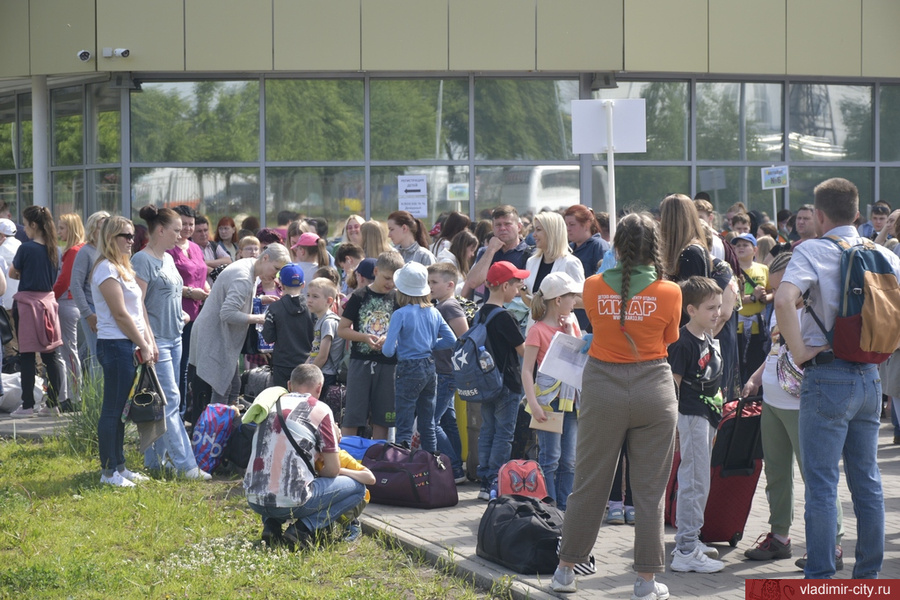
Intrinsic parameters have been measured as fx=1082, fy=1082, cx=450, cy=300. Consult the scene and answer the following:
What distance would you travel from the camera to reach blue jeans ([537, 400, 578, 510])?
6.97 meters

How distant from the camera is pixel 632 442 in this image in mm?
5348

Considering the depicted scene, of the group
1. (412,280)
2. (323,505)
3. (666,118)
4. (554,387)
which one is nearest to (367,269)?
(412,280)

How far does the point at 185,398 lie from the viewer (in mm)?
10555

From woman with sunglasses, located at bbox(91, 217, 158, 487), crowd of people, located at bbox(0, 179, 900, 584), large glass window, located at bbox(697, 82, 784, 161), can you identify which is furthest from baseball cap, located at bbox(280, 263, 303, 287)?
large glass window, located at bbox(697, 82, 784, 161)

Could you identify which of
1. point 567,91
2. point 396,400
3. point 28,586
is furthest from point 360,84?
point 28,586

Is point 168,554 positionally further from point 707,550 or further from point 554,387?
point 707,550

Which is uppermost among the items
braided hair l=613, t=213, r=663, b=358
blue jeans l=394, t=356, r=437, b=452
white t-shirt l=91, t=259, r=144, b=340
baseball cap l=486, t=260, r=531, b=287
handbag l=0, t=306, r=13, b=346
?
braided hair l=613, t=213, r=663, b=358

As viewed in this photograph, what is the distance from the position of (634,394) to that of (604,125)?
4.88m

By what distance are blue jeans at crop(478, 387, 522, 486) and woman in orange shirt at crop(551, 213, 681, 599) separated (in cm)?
214

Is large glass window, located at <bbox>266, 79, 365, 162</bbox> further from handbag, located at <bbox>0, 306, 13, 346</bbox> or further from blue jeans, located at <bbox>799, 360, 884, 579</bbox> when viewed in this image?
blue jeans, located at <bbox>799, 360, 884, 579</bbox>

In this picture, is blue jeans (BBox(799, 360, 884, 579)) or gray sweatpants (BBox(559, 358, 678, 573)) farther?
gray sweatpants (BBox(559, 358, 678, 573))

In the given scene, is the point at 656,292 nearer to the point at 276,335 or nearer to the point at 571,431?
the point at 571,431

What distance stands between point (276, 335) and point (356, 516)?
2744mm

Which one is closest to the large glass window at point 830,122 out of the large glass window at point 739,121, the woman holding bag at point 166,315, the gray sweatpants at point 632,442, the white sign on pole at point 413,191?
the large glass window at point 739,121
